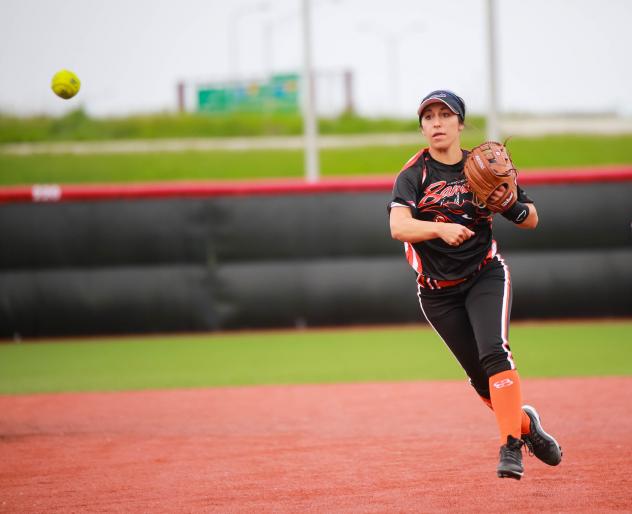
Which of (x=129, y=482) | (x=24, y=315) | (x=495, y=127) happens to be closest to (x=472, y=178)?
(x=129, y=482)

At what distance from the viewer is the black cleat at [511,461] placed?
4539mm

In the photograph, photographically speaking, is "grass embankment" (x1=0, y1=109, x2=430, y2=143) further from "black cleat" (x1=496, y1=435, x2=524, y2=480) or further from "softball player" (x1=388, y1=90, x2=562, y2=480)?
"black cleat" (x1=496, y1=435, x2=524, y2=480)

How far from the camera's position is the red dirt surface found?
481 centimetres

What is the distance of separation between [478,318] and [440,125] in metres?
1.01

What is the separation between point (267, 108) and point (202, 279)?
30816 mm

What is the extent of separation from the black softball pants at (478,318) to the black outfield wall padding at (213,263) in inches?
295

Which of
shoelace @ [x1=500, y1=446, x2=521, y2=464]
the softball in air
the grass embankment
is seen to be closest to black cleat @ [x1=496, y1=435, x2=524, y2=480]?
shoelace @ [x1=500, y1=446, x2=521, y2=464]

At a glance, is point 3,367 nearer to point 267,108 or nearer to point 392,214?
point 392,214

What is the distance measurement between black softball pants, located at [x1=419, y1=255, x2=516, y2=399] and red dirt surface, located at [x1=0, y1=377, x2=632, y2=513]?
2.09 feet

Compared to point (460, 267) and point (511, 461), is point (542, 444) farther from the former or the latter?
point (460, 267)

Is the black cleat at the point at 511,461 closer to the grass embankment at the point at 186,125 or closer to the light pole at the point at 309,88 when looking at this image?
the light pole at the point at 309,88

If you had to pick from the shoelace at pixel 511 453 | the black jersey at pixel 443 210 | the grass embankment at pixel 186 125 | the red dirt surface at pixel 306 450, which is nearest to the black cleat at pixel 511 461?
the shoelace at pixel 511 453

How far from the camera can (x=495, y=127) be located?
16.3 meters

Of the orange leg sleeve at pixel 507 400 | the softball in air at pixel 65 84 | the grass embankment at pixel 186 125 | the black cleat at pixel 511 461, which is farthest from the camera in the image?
the grass embankment at pixel 186 125
